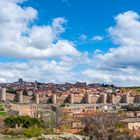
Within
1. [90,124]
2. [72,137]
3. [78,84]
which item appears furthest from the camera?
[78,84]

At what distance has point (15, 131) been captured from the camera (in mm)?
34500

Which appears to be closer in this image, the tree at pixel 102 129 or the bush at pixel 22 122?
the tree at pixel 102 129

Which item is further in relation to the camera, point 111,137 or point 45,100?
point 45,100

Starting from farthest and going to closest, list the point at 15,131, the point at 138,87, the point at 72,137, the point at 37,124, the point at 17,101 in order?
1. the point at 138,87
2. the point at 17,101
3. the point at 37,124
4. the point at 15,131
5. the point at 72,137

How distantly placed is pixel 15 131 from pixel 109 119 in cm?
879

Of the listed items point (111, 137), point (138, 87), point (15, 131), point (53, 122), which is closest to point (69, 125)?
point (53, 122)

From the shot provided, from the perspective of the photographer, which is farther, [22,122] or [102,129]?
[22,122]

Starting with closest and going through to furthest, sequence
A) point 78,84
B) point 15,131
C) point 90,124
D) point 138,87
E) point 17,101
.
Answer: point 15,131, point 90,124, point 17,101, point 138,87, point 78,84

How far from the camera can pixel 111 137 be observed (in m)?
30.5

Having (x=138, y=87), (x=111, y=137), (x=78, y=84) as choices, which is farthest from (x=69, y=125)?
(x=78, y=84)

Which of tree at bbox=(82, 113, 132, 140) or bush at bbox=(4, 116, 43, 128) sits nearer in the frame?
tree at bbox=(82, 113, 132, 140)

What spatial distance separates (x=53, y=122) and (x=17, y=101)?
50718 millimetres

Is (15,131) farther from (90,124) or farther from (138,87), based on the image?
(138,87)

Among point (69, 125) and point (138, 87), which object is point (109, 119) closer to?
point (69, 125)
